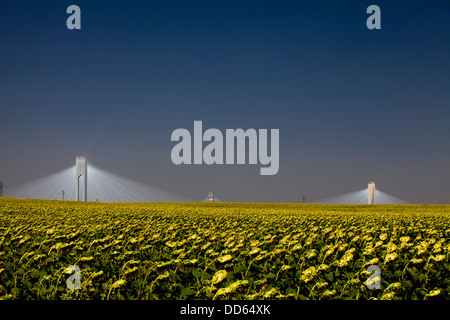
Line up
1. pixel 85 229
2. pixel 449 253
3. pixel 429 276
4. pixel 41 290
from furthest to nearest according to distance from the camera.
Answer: pixel 85 229, pixel 449 253, pixel 429 276, pixel 41 290

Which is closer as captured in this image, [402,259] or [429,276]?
[429,276]

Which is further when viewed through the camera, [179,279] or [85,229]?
[85,229]

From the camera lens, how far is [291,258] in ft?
22.6

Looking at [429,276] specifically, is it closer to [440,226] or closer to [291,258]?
[291,258]

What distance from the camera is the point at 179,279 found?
5.47 m

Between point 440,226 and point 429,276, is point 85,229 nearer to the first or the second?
point 429,276

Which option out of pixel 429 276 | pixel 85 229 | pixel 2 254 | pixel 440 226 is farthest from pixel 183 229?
pixel 440 226
